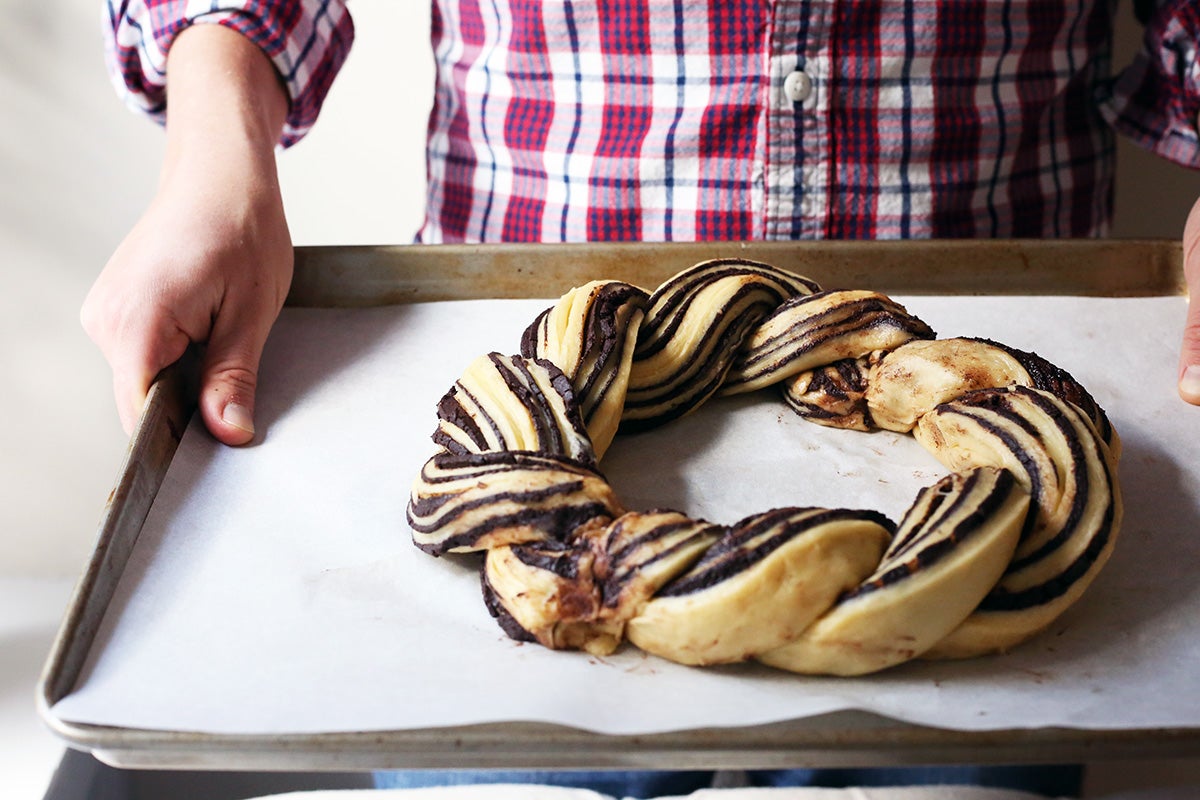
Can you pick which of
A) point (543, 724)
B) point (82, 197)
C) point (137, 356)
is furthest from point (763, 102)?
point (82, 197)

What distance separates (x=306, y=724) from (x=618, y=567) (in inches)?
9.5

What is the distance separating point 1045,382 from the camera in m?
1.06

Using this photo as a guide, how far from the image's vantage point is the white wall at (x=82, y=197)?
6.71 feet

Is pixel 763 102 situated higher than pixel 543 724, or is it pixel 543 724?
pixel 763 102

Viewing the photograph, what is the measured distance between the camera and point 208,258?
1.16m

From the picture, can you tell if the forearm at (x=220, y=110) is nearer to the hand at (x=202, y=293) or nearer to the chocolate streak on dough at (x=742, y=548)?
the hand at (x=202, y=293)

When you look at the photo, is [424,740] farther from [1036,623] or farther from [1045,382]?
[1045,382]

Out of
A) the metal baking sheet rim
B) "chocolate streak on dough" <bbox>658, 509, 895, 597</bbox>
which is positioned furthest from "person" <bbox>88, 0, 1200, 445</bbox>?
"chocolate streak on dough" <bbox>658, 509, 895, 597</bbox>

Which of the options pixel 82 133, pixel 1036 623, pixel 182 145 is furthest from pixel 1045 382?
pixel 82 133

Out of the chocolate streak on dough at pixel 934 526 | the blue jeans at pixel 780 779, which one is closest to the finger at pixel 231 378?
the blue jeans at pixel 780 779

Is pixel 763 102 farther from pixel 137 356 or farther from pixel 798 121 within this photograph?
pixel 137 356

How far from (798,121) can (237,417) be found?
0.72m

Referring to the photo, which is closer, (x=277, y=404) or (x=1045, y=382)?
(x=1045, y=382)

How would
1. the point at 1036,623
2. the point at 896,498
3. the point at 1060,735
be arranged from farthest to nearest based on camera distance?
1. the point at 896,498
2. the point at 1036,623
3. the point at 1060,735
